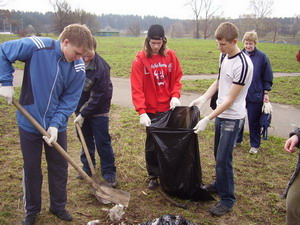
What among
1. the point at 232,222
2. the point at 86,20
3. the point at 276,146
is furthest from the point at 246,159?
the point at 86,20

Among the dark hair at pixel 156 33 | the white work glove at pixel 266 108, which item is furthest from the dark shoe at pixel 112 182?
the white work glove at pixel 266 108

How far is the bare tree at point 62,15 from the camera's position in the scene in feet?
132

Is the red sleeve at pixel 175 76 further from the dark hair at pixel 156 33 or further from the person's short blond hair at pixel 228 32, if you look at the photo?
the person's short blond hair at pixel 228 32

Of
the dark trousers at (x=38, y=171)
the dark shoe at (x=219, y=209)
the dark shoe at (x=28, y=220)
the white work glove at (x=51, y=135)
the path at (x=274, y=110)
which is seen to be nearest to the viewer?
the white work glove at (x=51, y=135)

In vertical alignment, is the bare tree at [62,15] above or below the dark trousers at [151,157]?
above

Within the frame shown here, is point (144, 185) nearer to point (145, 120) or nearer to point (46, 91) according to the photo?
point (145, 120)

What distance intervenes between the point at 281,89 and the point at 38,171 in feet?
24.4

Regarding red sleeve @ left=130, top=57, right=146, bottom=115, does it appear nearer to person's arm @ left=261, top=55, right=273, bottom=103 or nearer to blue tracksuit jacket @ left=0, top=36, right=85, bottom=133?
blue tracksuit jacket @ left=0, top=36, right=85, bottom=133

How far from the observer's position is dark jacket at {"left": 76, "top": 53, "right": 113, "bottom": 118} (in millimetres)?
2863

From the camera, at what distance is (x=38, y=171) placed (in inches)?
96.2

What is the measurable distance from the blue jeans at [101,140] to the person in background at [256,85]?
215cm

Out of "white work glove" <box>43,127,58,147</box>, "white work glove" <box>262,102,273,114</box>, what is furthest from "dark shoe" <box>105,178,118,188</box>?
"white work glove" <box>262,102,273,114</box>

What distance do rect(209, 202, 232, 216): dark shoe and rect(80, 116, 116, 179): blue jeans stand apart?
1.17 meters

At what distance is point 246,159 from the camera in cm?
404
